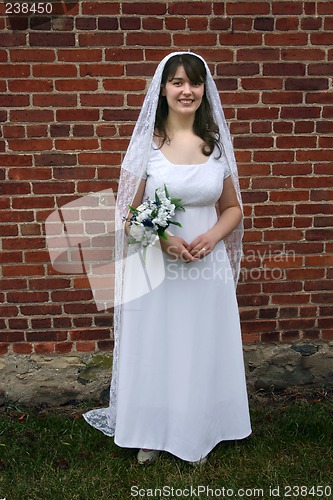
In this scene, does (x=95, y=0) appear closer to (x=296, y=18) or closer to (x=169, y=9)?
(x=169, y=9)

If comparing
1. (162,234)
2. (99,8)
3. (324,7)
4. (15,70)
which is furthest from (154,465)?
(324,7)

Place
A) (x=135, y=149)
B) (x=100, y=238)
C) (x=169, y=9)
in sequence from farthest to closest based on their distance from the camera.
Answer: (x=100, y=238)
(x=169, y=9)
(x=135, y=149)

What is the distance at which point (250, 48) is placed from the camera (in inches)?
129

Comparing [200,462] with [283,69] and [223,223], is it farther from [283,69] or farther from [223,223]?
[283,69]

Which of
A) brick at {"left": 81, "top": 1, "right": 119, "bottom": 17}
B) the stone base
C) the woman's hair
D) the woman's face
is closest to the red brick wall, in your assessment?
brick at {"left": 81, "top": 1, "right": 119, "bottom": 17}

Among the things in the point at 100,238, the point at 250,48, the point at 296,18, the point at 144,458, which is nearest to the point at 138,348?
the point at 144,458

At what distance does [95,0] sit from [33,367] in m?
2.32

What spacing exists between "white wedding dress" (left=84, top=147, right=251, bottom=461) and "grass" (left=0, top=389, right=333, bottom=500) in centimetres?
16

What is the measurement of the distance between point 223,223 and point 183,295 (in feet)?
1.40

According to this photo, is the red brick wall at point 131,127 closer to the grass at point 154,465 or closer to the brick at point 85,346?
the brick at point 85,346

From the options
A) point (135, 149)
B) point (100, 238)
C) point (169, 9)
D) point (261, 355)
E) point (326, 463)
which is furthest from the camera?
point (261, 355)

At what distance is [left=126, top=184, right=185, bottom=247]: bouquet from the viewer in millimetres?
2502

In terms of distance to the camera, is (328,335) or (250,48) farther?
(328,335)

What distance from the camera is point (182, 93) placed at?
2.60 m
